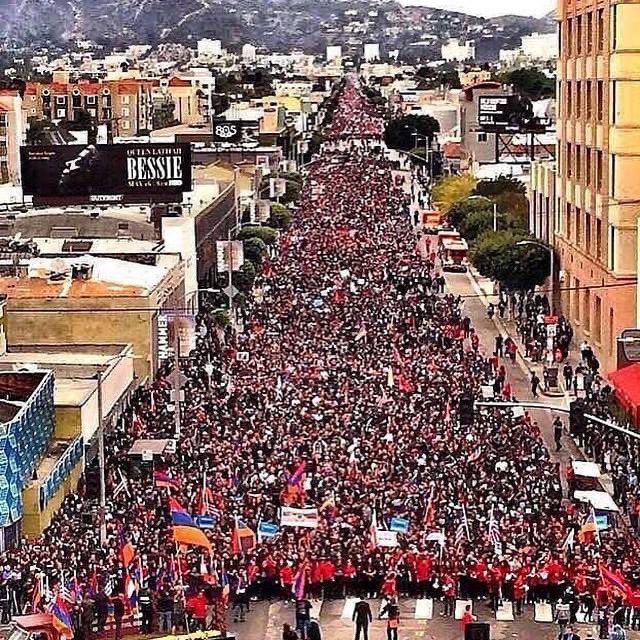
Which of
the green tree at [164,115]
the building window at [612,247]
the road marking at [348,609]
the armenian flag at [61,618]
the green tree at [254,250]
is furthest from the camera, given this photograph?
the green tree at [164,115]

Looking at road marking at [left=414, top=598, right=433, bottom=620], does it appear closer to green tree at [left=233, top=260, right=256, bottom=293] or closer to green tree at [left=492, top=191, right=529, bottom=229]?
green tree at [left=233, top=260, right=256, bottom=293]

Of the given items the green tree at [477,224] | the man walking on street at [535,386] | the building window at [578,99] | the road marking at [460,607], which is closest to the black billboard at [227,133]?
the green tree at [477,224]

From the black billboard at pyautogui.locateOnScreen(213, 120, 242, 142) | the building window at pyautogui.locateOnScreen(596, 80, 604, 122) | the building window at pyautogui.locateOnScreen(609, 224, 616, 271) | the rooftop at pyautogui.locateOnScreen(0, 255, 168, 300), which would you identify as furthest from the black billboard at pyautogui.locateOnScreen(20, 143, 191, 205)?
the black billboard at pyautogui.locateOnScreen(213, 120, 242, 142)

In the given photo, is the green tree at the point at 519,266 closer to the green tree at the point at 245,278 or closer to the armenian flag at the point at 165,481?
the green tree at the point at 245,278

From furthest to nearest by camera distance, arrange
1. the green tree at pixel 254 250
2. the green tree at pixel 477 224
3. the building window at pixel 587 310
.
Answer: the green tree at pixel 477 224
the green tree at pixel 254 250
the building window at pixel 587 310

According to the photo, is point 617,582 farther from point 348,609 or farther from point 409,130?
point 409,130

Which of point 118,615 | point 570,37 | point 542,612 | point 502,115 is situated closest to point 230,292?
point 570,37

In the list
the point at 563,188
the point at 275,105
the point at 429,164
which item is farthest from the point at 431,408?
the point at 275,105

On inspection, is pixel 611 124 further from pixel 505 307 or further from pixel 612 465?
pixel 612 465
